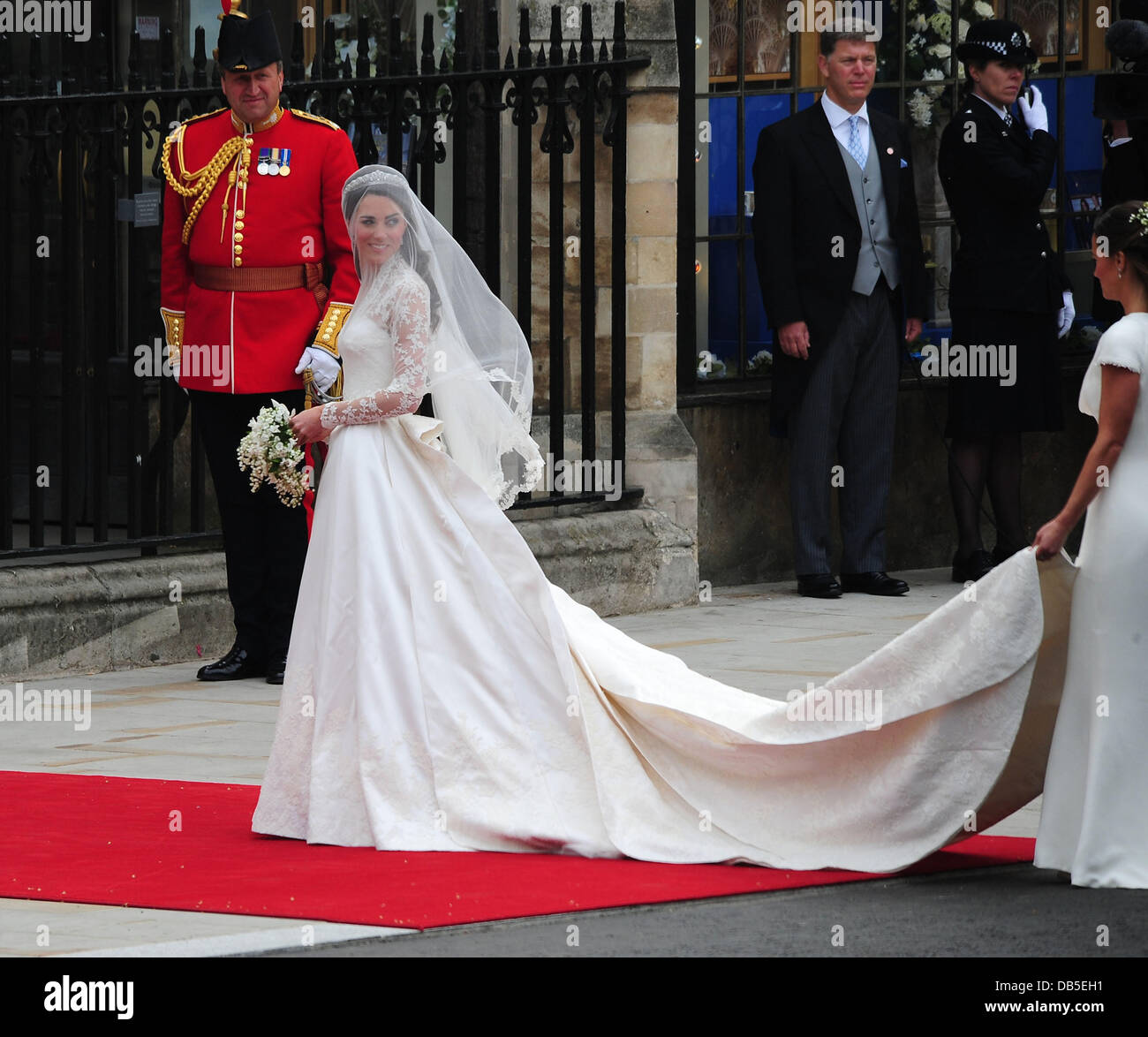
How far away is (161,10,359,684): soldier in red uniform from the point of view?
9.07m

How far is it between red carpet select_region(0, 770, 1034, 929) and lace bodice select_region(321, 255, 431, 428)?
1.14 meters

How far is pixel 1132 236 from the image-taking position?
6.23 metres

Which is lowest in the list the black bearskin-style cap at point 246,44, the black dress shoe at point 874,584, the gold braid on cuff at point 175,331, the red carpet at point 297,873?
the black dress shoe at point 874,584

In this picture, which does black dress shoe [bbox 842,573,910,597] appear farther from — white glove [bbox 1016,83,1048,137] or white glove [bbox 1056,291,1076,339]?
white glove [bbox 1016,83,1048,137]

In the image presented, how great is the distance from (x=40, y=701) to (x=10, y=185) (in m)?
1.93

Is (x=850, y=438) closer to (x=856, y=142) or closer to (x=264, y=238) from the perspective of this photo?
(x=856, y=142)

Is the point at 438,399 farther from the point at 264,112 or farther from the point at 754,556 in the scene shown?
the point at 754,556

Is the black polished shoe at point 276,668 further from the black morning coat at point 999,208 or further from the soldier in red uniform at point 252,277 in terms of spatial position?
the black morning coat at point 999,208

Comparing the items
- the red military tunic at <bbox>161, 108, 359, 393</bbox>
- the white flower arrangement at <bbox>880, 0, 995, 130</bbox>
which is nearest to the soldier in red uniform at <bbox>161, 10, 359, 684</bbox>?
the red military tunic at <bbox>161, 108, 359, 393</bbox>

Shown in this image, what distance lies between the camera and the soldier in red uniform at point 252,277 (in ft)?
29.8

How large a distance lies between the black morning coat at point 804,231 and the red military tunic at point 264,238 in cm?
260

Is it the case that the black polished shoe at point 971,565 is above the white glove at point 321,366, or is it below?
below

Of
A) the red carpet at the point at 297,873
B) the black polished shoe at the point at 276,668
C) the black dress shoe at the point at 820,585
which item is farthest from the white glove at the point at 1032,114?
the red carpet at the point at 297,873

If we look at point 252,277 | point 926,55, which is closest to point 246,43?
point 252,277
